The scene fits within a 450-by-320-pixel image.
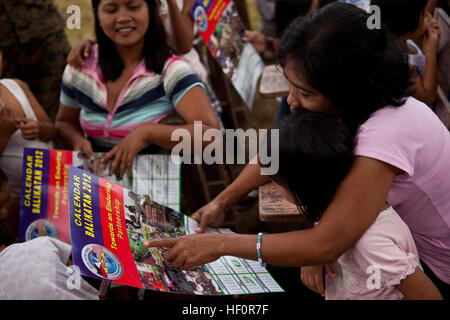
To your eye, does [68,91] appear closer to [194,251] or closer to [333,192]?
[194,251]

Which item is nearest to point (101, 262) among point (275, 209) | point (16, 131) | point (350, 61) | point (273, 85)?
point (275, 209)

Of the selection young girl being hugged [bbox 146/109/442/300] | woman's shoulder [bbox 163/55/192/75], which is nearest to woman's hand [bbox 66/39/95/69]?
woman's shoulder [bbox 163/55/192/75]

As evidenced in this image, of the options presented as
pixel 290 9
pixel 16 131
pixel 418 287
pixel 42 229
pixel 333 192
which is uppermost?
pixel 290 9

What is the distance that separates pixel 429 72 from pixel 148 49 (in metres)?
1.19

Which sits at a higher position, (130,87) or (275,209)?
(130,87)

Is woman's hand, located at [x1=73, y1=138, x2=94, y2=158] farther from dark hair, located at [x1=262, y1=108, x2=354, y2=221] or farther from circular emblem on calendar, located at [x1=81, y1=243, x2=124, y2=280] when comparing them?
dark hair, located at [x1=262, y1=108, x2=354, y2=221]

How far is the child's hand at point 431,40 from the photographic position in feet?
6.10

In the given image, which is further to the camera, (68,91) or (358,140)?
(68,91)

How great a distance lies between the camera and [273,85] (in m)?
2.24

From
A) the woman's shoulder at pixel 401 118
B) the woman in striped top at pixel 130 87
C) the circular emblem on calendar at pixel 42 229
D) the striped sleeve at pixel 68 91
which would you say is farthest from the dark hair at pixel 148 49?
the woman's shoulder at pixel 401 118

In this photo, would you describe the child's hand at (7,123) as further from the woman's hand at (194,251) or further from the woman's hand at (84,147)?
the woman's hand at (194,251)
